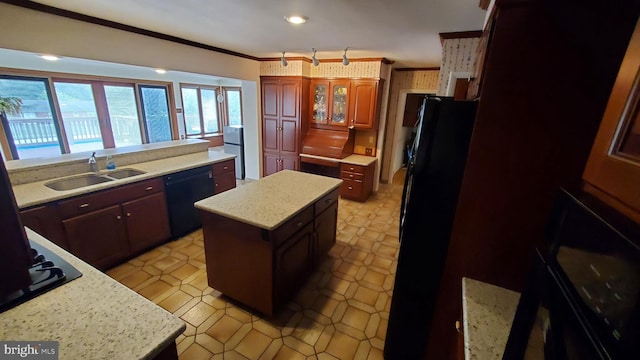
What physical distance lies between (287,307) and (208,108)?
26.0 ft

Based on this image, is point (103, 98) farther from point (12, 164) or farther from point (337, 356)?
point (337, 356)

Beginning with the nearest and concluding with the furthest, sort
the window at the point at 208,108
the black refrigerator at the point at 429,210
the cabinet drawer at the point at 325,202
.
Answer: the black refrigerator at the point at 429,210, the cabinet drawer at the point at 325,202, the window at the point at 208,108

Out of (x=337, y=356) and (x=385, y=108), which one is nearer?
(x=337, y=356)

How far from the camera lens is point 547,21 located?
2.94ft

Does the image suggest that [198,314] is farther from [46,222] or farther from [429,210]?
[429,210]

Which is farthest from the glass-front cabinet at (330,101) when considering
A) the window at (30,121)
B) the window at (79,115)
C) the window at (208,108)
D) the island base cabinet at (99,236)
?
the window at (30,121)

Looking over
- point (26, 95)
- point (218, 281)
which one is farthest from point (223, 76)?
point (26, 95)

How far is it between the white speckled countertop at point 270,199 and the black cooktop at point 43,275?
839 mm

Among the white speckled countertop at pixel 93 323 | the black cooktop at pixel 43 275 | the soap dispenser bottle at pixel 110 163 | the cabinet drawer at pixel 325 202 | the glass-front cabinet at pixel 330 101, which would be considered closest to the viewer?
the white speckled countertop at pixel 93 323

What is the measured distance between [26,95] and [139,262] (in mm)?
4997

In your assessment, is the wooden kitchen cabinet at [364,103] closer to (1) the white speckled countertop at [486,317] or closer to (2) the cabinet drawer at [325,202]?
(2) the cabinet drawer at [325,202]

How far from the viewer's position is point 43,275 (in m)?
1.00

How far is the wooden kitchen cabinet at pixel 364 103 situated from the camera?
4086 millimetres

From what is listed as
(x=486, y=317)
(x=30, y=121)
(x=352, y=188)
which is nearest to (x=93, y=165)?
(x=352, y=188)
